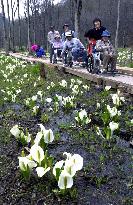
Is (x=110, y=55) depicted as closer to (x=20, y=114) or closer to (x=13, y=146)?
(x=20, y=114)

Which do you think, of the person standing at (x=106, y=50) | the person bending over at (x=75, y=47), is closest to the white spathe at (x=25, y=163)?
the person standing at (x=106, y=50)

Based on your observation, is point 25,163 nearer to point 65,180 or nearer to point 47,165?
point 47,165

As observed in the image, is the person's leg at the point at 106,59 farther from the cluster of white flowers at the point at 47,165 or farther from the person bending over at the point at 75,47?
the cluster of white flowers at the point at 47,165

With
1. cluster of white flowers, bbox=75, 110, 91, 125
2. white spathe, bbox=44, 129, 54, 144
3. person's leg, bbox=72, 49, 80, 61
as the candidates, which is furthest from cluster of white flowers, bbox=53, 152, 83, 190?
person's leg, bbox=72, 49, 80, 61

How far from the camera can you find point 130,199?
3654 mm

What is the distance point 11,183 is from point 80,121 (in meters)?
2.18

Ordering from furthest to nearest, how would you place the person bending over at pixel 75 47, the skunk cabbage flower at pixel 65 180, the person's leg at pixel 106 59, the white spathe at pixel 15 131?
1. the person bending over at pixel 75 47
2. the person's leg at pixel 106 59
3. the white spathe at pixel 15 131
4. the skunk cabbage flower at pixel 65 180

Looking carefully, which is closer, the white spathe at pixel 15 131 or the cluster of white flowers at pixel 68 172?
the cluster of white flowers at pixel 68 172

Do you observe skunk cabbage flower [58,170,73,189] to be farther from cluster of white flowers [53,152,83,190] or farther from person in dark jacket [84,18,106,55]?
person in dark jacket [84,18,106,55]

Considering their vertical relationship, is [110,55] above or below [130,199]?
above

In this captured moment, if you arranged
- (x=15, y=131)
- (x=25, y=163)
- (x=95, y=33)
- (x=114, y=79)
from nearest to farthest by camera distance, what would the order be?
(x=25, y=163), (x=15, y=131), (x=114, y=79), (x=95, y=33)

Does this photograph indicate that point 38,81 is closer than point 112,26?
Yes

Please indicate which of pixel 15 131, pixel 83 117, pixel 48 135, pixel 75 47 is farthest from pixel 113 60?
pixel 48 135

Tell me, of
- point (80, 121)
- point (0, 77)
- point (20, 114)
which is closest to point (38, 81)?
point (0, 77)
